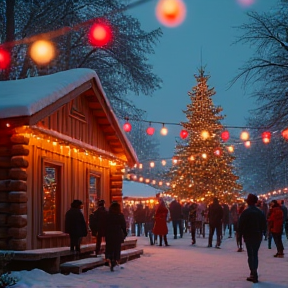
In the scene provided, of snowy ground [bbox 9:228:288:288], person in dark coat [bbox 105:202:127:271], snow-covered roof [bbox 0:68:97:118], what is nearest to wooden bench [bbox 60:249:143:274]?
snowy ground [bbox 9:228:288:288]

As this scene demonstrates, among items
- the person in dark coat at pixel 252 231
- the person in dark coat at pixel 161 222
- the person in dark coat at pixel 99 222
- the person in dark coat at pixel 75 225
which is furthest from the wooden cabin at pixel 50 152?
the person in dark coat at pixel 252 231

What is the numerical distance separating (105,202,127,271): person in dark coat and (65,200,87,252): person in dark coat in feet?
2.50

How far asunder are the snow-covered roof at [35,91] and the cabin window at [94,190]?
4.37 meters

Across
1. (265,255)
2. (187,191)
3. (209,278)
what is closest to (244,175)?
(187,191)

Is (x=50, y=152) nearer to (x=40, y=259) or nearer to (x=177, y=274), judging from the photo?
(x=40, y=259)

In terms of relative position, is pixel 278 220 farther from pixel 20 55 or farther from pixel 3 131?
pixel 20 55

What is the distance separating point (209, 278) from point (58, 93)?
5.89 m

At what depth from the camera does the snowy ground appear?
12.7 m

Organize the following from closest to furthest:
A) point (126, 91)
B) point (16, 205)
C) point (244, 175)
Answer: point (16, 205), point (126, 91), point (244, 175)

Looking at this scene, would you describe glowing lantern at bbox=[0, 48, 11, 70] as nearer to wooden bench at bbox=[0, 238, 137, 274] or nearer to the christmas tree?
wooden bench at bbox=[0, 238, 137, 274]

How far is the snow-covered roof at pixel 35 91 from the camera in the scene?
1315 centimetres

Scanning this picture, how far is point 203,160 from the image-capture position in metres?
45.6

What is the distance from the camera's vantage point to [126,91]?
31.0 meters

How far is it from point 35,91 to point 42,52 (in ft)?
35.7
